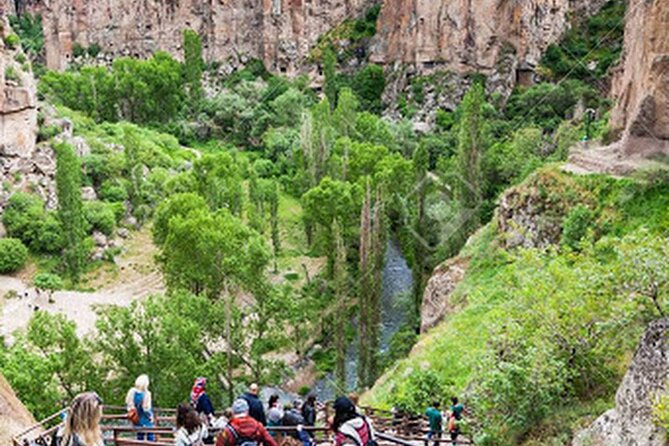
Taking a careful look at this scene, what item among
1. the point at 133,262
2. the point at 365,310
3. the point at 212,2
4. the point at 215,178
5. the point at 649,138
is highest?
the point at 212,2

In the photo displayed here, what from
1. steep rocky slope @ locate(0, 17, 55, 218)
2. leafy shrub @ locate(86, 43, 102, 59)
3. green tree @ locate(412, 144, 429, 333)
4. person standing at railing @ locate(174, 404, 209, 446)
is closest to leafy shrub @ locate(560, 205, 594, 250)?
green tree @ locate(412, 144, 429, 333)

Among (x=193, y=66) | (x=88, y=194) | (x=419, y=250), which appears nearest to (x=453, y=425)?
(x=419, y=250)

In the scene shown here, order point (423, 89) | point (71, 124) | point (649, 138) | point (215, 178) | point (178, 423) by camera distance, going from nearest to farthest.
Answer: point (178, 423)
point (649, 138)
point (215, 178)
point (71, 124)
point (423, 89)

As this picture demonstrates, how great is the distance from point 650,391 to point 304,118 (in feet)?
147

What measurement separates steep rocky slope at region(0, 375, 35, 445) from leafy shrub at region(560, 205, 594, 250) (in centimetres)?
1586

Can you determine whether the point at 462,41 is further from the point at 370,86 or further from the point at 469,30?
the point at 370,86

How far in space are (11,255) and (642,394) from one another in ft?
122

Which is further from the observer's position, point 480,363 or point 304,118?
point 304,118

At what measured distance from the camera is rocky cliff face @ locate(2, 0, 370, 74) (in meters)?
78.4

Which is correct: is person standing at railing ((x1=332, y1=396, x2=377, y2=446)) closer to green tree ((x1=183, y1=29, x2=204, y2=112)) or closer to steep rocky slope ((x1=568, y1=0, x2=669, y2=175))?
steep rocky slope ((x1=568, y1=0, x2=669, y2=175))

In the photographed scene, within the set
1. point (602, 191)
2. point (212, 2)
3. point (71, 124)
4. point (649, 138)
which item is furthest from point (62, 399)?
point (212, 2)

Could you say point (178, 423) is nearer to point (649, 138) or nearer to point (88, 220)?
point (649, 138)

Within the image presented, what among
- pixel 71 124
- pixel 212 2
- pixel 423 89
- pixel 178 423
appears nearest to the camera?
pixel 178 423

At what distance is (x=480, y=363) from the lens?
12148 millimetres
